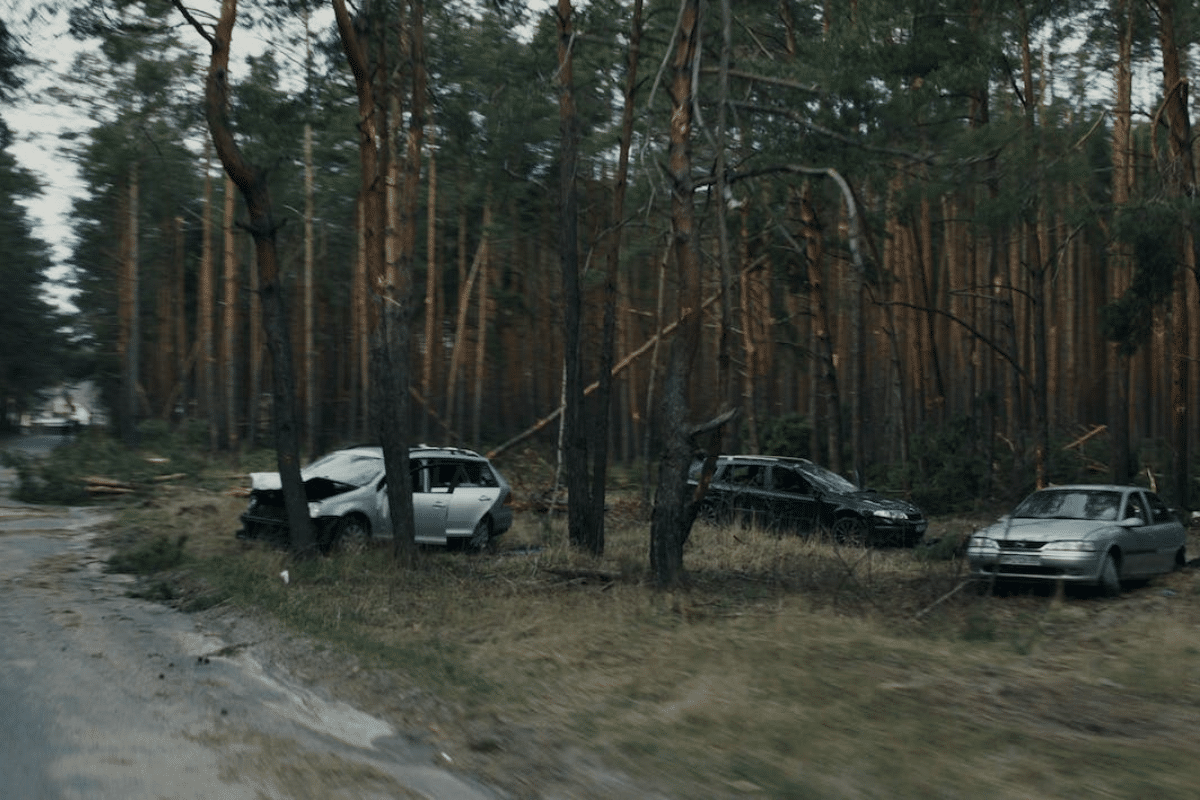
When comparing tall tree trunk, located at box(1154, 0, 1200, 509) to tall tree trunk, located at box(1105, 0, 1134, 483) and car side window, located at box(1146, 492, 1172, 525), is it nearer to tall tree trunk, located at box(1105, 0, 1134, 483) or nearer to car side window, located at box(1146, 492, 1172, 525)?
tall tree trunk, located at box(1105, 0, 1134, 483)

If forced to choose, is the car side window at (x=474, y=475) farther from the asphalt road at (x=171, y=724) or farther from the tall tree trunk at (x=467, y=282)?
the tall tree trunk at (x=467, y=282)

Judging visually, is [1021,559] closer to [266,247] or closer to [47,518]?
[266,247]

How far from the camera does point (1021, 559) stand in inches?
573

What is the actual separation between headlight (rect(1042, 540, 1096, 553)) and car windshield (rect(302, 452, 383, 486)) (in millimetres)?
9693

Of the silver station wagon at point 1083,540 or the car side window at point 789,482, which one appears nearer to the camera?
the silver station wagon at point 1083,540

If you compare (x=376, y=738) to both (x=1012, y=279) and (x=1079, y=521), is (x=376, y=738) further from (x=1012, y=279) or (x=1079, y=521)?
(x=1012, y=279)

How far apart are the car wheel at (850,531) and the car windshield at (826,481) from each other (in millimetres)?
771

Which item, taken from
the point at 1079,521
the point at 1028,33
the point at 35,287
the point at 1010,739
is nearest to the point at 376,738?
the point at 1010,739

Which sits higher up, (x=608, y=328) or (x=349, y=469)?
(x=608, y=328)

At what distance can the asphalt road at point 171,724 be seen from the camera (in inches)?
235

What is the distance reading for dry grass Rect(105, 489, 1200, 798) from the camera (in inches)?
247

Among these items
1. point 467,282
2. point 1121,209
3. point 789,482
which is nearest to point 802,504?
point 789,482

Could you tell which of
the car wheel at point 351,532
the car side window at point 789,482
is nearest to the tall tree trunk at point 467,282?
the car side window at point 789,482

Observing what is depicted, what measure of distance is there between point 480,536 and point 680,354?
21.5 feet
